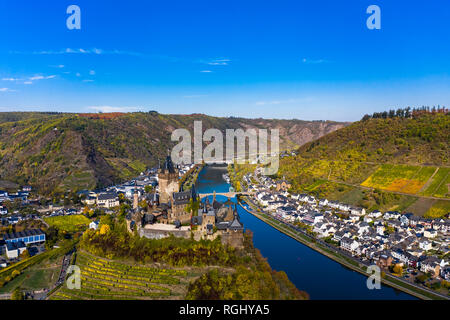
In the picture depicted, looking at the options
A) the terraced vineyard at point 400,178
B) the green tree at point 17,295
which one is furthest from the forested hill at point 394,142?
the green tree at point 17,295

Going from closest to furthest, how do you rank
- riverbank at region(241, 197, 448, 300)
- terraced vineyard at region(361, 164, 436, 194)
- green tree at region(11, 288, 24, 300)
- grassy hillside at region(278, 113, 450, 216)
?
1. green tree at region(11, 288, 24, 300)
2. riverbank at region(241, 197, 448, 300)
3. grassy hillside at region(278, 113, 450, 216)
4. terraced vineyard at region(361, 164, 436, 194)

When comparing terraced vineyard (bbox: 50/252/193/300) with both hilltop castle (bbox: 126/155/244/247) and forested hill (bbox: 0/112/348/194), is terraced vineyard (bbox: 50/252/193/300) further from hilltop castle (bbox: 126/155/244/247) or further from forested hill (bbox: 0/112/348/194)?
forested hill (bbox: 0/112/348/194)

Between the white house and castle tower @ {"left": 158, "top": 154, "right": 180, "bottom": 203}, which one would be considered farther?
castle tower @ {"left": 158, "top": 154, "right": 180, "bottom": 203}

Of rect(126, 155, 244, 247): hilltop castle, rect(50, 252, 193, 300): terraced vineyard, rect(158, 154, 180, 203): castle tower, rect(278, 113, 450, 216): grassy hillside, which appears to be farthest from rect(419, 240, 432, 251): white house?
rect(158, 154, 180, 203): castle tower

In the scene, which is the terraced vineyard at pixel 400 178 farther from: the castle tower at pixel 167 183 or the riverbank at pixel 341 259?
the castle tower at pixel 167 183

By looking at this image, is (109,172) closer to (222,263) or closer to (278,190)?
(278,190)

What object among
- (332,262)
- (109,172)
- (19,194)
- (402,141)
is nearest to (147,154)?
(109,172)

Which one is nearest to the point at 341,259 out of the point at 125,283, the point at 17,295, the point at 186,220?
the point at 186,220
